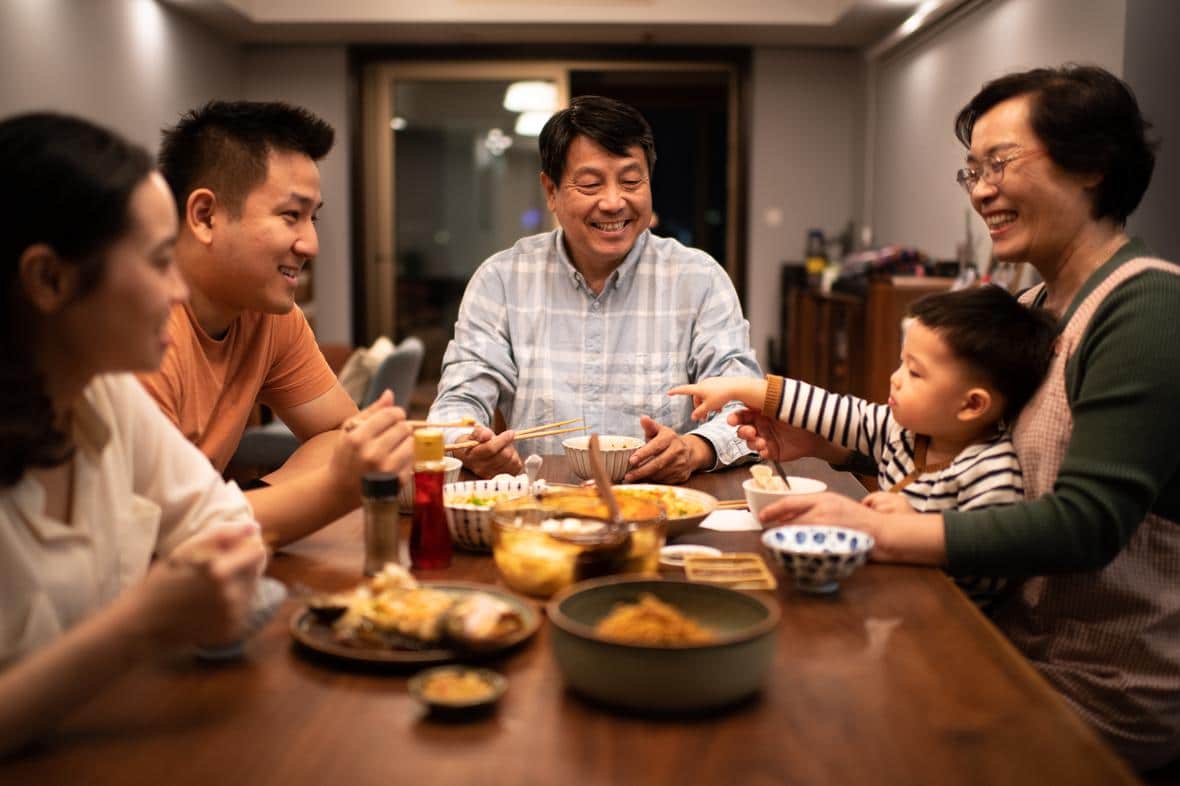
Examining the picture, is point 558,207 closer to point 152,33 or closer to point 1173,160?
point 1173,160

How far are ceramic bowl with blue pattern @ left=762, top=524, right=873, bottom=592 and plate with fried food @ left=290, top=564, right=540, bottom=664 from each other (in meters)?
0.33

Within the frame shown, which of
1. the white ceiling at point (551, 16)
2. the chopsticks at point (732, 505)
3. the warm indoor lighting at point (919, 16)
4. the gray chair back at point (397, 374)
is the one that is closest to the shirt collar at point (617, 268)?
the chopsticks at point (732, 505)

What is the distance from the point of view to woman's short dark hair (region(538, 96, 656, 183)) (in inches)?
98.5

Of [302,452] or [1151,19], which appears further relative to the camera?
[1151,19]

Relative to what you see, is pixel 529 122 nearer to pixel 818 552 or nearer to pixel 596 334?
pixel 596 334

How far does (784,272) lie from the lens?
7781 mm

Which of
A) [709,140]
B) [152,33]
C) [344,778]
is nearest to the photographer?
[344,778]

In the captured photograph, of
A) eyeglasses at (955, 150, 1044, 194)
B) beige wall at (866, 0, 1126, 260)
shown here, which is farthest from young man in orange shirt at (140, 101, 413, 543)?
beige wall at (866, 0, 1126, 260)

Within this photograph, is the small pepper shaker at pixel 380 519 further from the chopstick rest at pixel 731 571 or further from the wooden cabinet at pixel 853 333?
the wooden cabinet at pixel 853 333

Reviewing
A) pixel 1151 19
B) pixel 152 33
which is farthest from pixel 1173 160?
pixel 152 33

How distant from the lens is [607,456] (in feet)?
6.13

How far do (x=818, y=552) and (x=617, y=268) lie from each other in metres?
1.45

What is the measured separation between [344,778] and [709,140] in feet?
33.5

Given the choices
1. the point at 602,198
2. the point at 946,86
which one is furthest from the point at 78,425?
the point at 946,86
